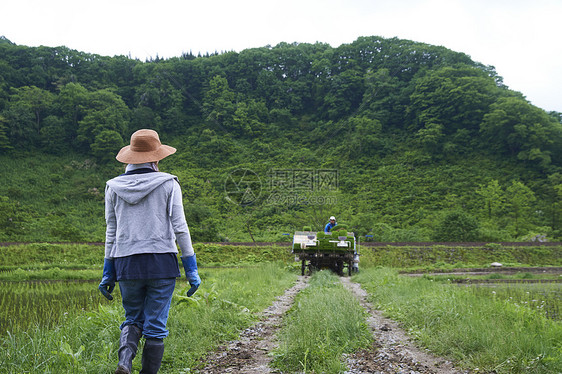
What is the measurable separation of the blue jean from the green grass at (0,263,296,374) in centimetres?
59

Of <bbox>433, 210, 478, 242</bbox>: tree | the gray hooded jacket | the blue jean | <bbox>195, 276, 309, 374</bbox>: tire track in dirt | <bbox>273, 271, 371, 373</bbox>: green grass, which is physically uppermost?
the gray hooded jacket

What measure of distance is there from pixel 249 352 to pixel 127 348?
5.87 feet

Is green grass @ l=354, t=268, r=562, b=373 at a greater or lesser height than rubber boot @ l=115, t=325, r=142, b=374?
lesser

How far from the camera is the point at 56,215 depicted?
40219mm

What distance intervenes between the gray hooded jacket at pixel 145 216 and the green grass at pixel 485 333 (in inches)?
122

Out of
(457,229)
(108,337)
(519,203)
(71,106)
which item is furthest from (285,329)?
(71,106)

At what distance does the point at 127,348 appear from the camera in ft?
9.75

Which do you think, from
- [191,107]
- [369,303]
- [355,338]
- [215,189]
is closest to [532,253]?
[369,303]

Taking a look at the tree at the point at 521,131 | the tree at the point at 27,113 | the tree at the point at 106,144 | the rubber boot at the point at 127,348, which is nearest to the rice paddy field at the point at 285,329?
the rubber boot at the point at 127,348

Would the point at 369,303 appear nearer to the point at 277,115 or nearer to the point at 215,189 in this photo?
the point at 215,189

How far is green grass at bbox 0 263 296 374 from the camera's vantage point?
10.7ft

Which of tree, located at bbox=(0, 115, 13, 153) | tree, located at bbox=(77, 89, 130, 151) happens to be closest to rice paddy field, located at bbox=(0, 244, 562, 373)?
tree, located at bbox=(77, 89, 130, 151)

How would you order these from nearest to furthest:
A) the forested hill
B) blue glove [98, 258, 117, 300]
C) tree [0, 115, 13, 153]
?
blue glove [98, 258, 117, 300], the forested hill, tree [0, 115, 13, 153]

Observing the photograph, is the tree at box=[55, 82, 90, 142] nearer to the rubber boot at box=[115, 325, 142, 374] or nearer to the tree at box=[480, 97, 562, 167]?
the tree at box=[480, 97, 562, 167]
